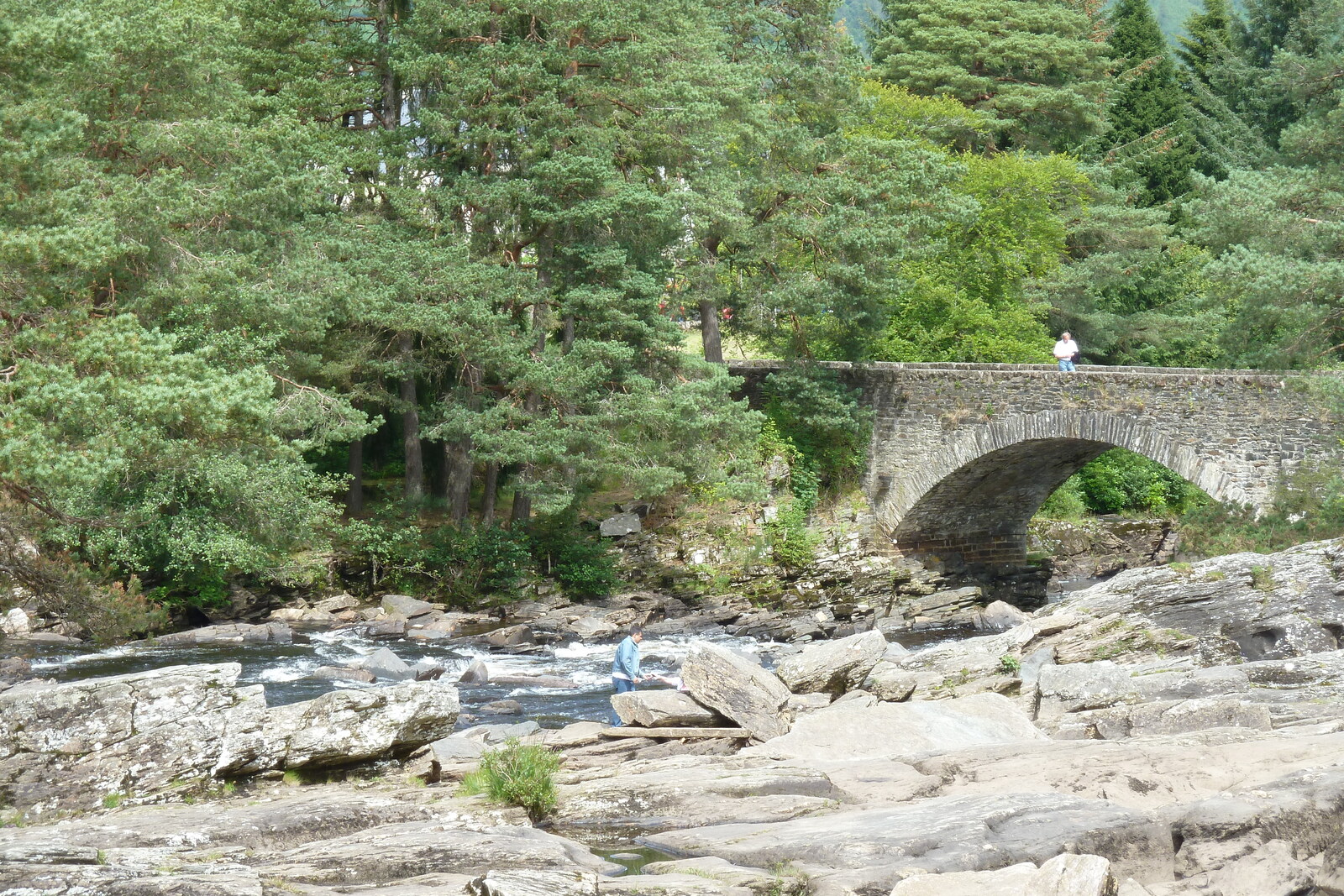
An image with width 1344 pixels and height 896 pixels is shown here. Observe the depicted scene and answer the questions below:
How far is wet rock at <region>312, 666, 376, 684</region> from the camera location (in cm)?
2048

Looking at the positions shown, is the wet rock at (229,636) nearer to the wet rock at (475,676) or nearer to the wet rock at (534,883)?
the wet rock at (475,676)

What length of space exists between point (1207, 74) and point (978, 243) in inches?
797

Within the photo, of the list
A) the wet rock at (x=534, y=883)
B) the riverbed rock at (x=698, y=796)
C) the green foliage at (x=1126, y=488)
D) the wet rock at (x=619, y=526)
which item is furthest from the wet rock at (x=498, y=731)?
the green foliage at (x=1126, y=488)

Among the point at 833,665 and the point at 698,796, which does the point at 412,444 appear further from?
the point at 698,796

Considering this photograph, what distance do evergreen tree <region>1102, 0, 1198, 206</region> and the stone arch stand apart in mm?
17251

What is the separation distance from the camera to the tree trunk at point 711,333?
107 ft

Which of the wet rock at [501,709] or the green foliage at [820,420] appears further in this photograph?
the green foliage at [820,420]

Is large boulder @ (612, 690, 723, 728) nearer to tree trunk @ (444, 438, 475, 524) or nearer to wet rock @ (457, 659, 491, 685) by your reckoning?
wet rock @ (457, 659, 491, 685)

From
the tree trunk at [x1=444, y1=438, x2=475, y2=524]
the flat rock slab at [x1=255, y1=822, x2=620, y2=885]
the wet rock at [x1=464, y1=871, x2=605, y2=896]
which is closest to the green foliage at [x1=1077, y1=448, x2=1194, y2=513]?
the tree trunk at [x1=444, y1=438, x2=475, y2=524]

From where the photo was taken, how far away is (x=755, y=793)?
11.4 meters

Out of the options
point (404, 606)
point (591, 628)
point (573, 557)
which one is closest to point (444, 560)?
point (404, 606)

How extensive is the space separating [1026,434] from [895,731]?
642 inches

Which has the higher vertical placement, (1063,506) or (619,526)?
(619,526)

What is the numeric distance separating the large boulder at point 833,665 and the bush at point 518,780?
6.13 metres
